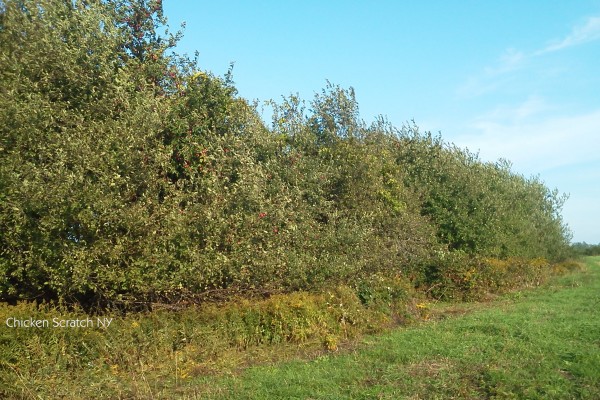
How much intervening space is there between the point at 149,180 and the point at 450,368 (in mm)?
6381

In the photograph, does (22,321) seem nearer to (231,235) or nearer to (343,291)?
(231,235)

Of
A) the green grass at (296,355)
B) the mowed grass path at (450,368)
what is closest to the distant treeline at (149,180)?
the green grass at (296,355)

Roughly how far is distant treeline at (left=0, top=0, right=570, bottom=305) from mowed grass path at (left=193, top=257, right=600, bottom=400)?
265cm

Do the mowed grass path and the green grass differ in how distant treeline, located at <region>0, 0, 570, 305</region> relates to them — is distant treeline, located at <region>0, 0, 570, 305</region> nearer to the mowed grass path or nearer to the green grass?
the green grass

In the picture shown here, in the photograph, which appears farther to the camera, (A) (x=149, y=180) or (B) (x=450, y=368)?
(A) (x=149, y=180)

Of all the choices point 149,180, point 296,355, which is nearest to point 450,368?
point 296,355

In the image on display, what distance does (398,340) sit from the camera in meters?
10.3

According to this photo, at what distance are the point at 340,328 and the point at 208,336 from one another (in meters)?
3.21

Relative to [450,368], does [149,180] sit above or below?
above

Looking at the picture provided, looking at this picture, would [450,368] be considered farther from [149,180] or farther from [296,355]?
[149,180]

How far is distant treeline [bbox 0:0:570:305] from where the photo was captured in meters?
8.73

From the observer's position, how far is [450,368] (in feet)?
26.2

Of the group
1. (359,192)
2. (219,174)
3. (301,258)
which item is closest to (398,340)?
(301,258)

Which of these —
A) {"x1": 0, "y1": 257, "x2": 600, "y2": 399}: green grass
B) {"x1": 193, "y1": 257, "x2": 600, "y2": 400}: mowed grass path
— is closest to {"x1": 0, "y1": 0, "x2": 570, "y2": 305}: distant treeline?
{"x1": 0, "y1": 257, "x2": 600, "y2": 399}: green grass
